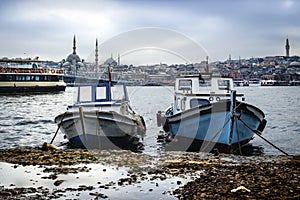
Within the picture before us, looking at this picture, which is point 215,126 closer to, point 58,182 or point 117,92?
point 117,92

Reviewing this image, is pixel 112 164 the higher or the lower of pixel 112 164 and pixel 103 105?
the lower

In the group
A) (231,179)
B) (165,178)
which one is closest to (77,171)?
(165,178)

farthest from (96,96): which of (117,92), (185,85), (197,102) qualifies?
(197,102)

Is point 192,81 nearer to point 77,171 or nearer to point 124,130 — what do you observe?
point 124,130

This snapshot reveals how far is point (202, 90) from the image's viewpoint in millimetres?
22188

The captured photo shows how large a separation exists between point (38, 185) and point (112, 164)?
3.10 metres

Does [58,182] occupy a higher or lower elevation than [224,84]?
lower

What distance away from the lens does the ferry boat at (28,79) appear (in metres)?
81.3

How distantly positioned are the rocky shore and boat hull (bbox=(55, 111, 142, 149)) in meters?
5.14

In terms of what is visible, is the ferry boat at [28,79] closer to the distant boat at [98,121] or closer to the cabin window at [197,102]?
the distant boat at [98,121]

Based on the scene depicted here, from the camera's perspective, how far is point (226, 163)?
12.3 meters

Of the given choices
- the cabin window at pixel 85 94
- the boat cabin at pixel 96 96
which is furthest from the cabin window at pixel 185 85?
the cabin window at pixel 85 94

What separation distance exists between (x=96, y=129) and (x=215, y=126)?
6.12m

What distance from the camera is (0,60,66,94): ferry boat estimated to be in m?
81.3
